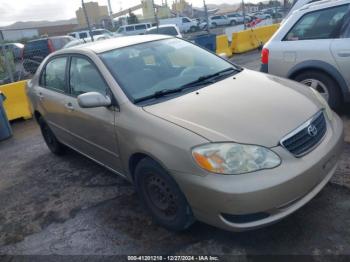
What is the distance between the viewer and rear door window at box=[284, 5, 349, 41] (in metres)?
4.76

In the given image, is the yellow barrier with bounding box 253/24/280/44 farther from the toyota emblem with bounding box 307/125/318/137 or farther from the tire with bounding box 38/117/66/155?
the toyota emblem with bounding box 307/125/318/137

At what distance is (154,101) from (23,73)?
13.4m

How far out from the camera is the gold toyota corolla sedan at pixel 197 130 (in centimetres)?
247

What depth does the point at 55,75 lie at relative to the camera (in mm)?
4590

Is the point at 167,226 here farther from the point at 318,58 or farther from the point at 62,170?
the point at 318,58

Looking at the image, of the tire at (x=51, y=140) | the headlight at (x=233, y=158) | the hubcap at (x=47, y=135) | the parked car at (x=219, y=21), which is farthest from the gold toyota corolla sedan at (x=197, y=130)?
the parked car at (x=219, y=21)

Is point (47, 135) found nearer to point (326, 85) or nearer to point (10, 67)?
point (326, 85)

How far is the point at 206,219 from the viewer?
2.63 m

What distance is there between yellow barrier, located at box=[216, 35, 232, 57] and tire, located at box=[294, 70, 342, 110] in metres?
8.80

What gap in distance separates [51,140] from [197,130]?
3.51m

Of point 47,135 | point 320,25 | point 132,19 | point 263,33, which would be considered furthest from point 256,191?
point 132,19

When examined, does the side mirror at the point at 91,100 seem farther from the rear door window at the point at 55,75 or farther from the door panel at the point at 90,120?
the rear door window at the point at 55,75

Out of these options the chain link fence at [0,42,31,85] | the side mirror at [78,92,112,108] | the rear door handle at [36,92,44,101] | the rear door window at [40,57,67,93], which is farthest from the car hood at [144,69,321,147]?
the chain link fence at [0,42,31,85]

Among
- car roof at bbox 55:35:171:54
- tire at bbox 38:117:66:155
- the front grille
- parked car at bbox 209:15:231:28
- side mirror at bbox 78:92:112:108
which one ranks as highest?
car roof at bbox 55:35:171:54
